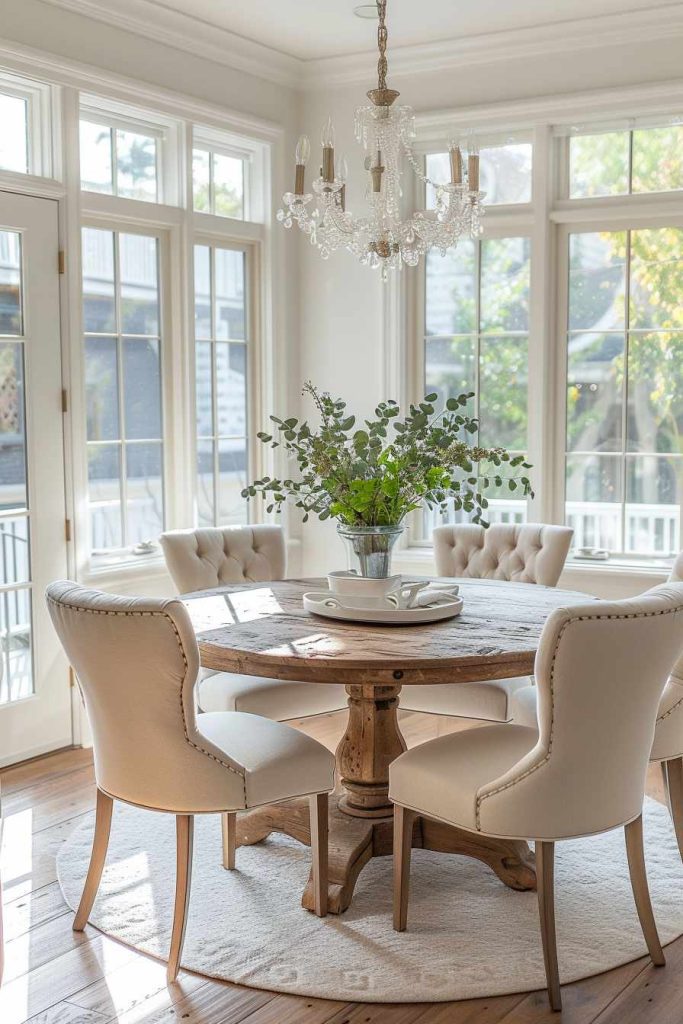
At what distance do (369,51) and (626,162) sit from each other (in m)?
1.29

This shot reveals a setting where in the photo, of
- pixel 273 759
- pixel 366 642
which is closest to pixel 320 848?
pixel 273 759

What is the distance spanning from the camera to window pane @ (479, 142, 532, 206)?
509 centimetres

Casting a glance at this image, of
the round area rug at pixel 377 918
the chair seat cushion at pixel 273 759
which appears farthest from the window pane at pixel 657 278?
the chair seat cushion at pixel 273 759

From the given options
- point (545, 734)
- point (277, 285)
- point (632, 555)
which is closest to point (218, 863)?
point (545, 734)

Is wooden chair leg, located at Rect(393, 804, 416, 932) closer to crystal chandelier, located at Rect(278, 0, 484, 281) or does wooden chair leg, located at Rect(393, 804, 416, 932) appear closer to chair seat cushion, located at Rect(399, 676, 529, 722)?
chair seat cushion, located at Rect(399, 676, 529, 722)

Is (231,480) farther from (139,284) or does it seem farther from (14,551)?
(14,551)

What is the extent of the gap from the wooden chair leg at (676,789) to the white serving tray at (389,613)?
2.34 ft

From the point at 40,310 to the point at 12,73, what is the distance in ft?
2.75

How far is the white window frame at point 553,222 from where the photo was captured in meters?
4.82

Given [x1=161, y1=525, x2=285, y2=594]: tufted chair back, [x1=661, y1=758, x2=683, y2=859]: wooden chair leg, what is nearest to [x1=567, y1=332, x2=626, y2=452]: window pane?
[x1=161, y1=525, x2=285, y2=594]: tufted chair back

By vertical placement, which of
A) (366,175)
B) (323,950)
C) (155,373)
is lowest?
(323,950)

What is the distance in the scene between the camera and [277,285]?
17.8 feet

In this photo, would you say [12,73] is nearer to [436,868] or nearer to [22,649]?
[22,649]

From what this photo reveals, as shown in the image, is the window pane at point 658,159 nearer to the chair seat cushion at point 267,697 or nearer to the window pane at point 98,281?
the window pane at point 98,281
